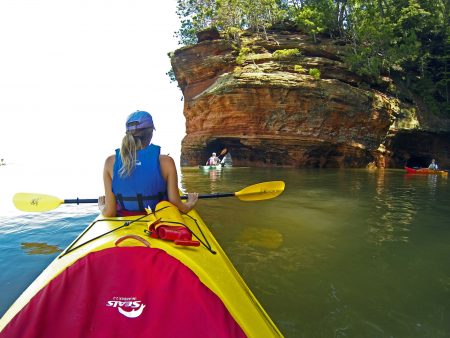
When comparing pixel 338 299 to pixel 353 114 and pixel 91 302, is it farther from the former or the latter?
pixel 353 114

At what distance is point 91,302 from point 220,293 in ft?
2.22

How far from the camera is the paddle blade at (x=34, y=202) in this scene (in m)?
4.83

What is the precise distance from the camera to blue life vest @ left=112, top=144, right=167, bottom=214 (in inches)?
109

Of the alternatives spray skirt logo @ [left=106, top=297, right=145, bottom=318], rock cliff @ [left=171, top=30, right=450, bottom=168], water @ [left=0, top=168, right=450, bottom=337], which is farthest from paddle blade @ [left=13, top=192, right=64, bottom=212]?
rock cliff @ [left=171, top=30, right=450, bottom=168]

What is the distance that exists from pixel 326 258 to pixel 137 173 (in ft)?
8.41

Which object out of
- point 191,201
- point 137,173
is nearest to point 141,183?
point 137,173

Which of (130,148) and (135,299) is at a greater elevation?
(130,148)

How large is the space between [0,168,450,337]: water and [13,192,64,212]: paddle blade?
20.0 inches

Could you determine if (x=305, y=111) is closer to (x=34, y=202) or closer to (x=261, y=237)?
(x=261, y=237)

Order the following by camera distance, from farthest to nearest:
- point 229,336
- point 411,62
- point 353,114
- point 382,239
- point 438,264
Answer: point 411,62, point 353,114, point 382,239, point 438,264, point 229,336

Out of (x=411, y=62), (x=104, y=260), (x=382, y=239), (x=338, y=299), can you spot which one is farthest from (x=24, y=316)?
(x=411, y=62)

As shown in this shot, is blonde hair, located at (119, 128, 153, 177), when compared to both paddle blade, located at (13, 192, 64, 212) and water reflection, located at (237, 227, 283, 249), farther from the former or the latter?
paddle blade, located at (13, 192, 64, 212)

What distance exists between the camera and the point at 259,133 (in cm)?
2127

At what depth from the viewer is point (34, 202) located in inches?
192
